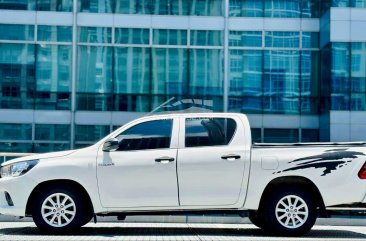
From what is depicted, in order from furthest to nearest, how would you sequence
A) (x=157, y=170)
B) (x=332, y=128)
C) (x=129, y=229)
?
(x=332, y=128) → (x=129, y=229) → (x=157, y=170)

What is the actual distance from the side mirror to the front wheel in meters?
0.76

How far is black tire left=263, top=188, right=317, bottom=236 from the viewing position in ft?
34.2

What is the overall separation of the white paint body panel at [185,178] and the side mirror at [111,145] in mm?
93

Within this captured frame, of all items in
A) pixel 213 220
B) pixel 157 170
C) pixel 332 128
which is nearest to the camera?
pixel 157 170

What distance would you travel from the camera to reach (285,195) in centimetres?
1048

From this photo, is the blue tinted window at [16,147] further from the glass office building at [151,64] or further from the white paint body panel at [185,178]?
the white paint body panel at [185,178]

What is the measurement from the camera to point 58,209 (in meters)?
10.4

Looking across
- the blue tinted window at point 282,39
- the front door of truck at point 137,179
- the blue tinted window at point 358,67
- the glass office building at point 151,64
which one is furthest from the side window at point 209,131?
the blue tinted window at point 282,39

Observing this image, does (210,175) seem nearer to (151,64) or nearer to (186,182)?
(186,182)

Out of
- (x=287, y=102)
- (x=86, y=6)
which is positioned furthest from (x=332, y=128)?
(x=86, y=6)

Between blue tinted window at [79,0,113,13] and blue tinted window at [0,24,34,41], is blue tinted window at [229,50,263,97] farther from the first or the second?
blue tinted window at [0,24,34,41]

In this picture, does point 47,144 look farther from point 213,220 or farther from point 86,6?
point 213,220

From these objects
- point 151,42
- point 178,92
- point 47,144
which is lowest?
point 47,144

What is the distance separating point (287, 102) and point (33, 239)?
2299cm
